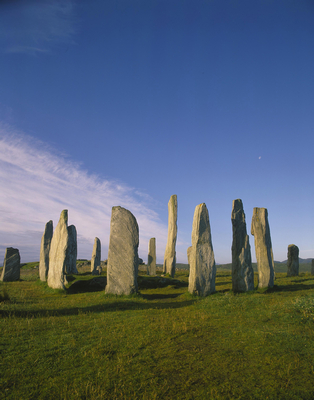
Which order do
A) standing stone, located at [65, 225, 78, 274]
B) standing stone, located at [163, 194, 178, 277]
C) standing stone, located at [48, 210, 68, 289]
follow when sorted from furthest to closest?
standing stone, located at [65, 225, 78, 274], standing stone, located at [163, 194, 178, 277], standing stone, located at [48, 210, 68, 289]

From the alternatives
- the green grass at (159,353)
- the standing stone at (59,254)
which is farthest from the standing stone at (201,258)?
the standing stone at (59,254)

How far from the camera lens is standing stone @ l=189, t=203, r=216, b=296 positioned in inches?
511

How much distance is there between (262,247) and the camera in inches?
638

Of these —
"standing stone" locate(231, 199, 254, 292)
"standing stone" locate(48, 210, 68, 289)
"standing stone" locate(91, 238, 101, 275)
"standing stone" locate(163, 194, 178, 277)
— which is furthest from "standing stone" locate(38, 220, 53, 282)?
"standing stone" locate(231, 199, 254, 292)

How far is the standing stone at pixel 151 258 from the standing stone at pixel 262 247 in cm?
1118

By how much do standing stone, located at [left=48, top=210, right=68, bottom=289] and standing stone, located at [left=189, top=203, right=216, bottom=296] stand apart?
7213mm

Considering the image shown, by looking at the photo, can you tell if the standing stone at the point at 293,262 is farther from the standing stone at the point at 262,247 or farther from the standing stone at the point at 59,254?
the standing stone at the point at 59,254

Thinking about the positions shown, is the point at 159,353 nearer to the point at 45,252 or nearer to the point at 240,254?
the point at 240,254

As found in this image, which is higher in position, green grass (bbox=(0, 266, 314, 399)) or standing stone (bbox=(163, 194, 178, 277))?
standing stone (bbox=(163, 194, 178, 277))

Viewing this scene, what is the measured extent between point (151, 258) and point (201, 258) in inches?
510

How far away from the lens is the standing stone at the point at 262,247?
15562 millimetres

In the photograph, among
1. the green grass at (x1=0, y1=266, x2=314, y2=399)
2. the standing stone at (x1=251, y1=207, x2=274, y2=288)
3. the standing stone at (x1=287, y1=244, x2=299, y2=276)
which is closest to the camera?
the green grass at (x1=0, y1=266, x2=314, y2=399)

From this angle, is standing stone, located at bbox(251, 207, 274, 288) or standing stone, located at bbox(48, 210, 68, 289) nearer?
standing stone, located at bbox(48, 210, 68, 289)

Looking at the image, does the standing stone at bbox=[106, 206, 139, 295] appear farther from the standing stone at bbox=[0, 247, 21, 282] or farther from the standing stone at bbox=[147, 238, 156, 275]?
the standing stone at bbox=[147, 238, 156, 275]
